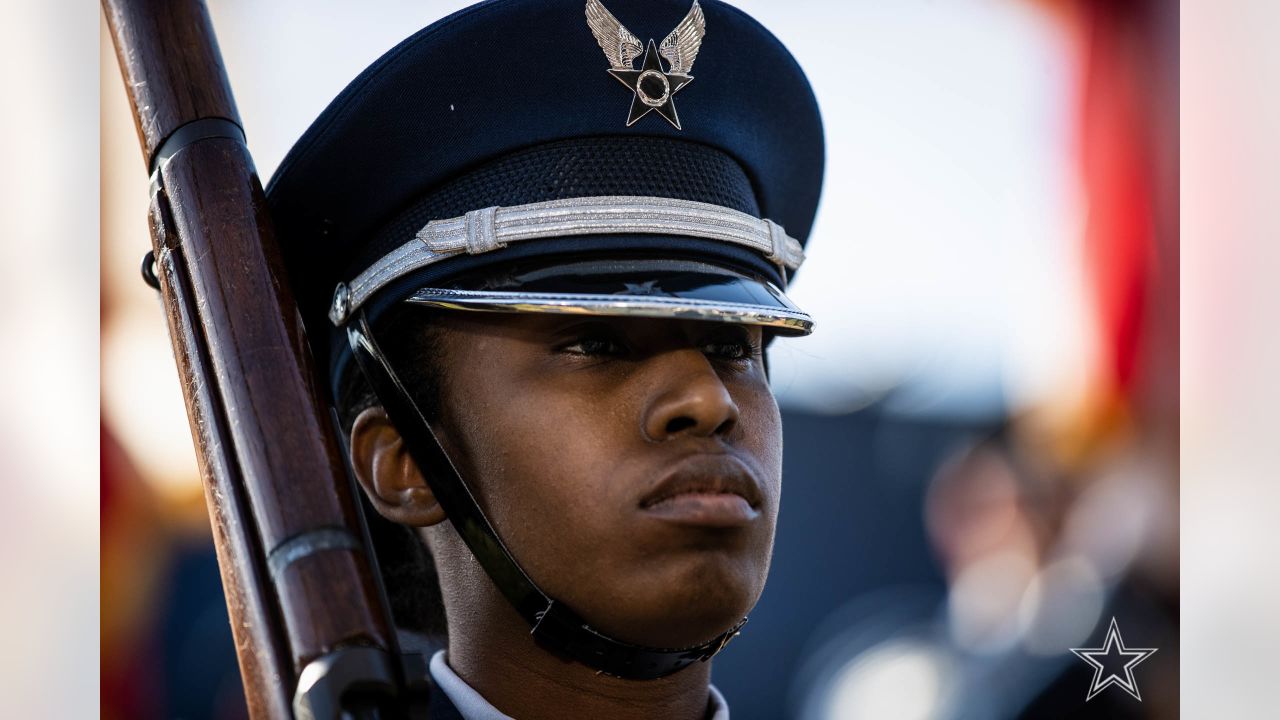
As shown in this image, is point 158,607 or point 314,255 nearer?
point 314,255

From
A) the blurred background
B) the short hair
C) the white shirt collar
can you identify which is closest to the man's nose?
the short hair

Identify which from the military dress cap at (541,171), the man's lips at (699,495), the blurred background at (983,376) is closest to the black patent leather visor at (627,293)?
the military dress cap at (541,171)

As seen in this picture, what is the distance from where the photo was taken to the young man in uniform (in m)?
1.16

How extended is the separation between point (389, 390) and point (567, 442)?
201mm

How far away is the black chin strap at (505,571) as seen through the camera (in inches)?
47.2

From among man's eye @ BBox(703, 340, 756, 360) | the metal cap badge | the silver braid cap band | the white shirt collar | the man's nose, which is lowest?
the white shirt collar

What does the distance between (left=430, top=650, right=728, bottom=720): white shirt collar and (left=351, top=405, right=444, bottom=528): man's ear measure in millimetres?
171

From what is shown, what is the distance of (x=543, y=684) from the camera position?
128cm

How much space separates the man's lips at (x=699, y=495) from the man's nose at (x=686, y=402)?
33 millimetres

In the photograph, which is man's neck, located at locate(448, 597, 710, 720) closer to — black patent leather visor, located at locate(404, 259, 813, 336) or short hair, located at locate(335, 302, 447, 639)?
short hair, located at locate(335, 302, 447, 639)

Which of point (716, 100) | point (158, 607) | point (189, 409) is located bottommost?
point (158, 607)
